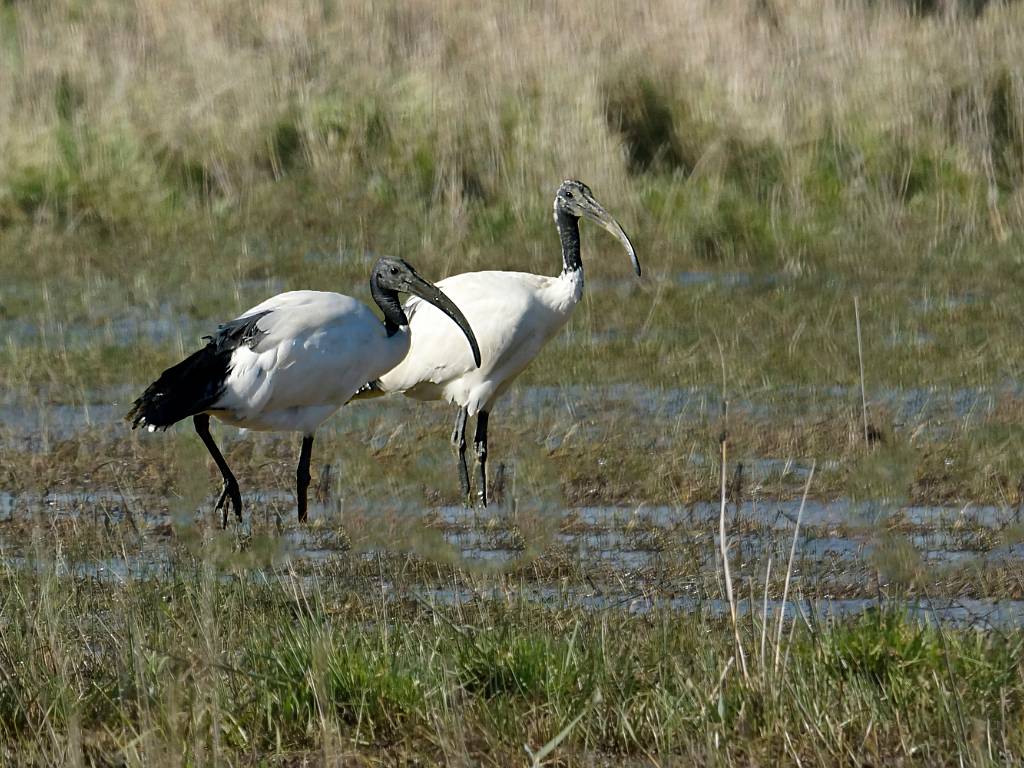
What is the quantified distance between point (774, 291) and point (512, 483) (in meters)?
3.61

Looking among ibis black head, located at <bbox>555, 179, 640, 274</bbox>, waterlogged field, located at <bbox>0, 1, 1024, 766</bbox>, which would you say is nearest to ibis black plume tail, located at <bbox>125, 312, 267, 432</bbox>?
waterlogged field, located at <bbox>0, 1, 1024, 766</bbox>

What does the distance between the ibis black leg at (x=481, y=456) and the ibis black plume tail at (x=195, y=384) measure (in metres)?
1.11

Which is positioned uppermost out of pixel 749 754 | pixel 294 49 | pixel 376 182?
pixel 294 49

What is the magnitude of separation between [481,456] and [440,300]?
0.71 m

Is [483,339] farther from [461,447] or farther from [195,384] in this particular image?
[195,384]

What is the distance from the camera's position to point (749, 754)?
3.58 m

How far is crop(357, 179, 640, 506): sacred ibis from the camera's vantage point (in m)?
7.81

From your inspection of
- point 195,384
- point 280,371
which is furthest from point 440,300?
point 195,384

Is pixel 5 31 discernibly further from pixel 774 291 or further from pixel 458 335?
pixel 458 335

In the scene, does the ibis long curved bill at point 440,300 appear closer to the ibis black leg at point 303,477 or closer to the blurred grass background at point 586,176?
the ibis black leg at point 303,477

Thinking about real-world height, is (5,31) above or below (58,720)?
above

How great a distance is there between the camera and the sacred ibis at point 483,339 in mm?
7812

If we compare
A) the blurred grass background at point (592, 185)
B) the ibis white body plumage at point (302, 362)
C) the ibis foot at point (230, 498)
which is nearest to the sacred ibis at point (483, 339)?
the ibis white body plumage at point (302, 362)

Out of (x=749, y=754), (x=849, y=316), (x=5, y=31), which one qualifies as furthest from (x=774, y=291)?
(x=5, y=31)
